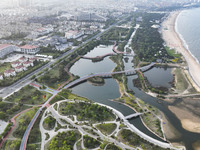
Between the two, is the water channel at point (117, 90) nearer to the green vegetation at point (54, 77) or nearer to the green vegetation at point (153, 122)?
the green vegetation at point (153, 122)

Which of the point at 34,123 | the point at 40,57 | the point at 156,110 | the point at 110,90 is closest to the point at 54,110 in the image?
the point at 34,123

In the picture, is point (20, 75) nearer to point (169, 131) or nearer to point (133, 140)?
point (133, 140)

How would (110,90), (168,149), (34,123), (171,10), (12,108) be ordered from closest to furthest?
(168,149)
(34,123)
(12,108)
(110,90)
(171,10)

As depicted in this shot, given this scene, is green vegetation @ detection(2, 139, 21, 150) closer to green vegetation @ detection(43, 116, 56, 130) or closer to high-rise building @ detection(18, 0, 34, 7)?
green vegetation @ detection(43, 116, 56, 130)

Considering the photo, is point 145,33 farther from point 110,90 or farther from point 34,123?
point 34,123

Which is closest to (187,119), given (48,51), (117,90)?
(117,90)

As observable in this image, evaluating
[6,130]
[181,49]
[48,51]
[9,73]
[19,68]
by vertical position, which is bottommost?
[6,130]
